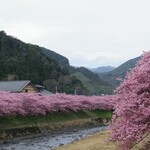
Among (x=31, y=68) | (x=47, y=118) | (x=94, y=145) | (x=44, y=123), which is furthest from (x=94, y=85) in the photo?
(x=94, y=145)

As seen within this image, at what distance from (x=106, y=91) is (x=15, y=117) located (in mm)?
134373

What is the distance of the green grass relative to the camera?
39628 mm

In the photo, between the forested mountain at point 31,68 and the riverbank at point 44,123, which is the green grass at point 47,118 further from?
the forested mountain at point 31,68

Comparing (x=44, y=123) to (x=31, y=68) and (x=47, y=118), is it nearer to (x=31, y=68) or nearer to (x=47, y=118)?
(x=47, y=118)

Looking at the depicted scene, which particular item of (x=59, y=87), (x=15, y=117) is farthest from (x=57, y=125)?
(x=59, y=87)

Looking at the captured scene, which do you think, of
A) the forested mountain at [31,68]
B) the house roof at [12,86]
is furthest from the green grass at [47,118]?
the forested mountain at [31,68]

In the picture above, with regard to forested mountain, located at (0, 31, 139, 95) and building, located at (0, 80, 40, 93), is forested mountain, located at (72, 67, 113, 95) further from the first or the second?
building, located at (0, 80, 40, 93)

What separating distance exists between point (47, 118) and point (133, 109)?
37.5m

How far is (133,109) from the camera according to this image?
37.7ft

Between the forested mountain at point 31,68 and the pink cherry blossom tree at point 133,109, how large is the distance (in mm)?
93512

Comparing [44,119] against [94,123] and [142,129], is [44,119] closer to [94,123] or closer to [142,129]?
[94,123]

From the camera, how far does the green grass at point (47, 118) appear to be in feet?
130

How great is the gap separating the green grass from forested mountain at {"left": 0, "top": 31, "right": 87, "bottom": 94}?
4205cm

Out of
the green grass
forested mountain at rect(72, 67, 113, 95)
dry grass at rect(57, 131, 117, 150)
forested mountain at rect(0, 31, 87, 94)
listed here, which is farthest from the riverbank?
forested mountain at rect(72, 67, 113, 95)
